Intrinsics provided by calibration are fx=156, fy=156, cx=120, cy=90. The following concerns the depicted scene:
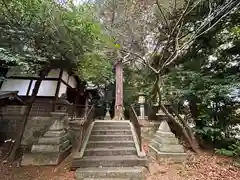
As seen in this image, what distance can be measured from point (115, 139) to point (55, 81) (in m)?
4.78

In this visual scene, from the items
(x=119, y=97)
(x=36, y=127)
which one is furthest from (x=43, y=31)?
(x=119, y=97)

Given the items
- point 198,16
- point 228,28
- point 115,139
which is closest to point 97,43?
point 115,139

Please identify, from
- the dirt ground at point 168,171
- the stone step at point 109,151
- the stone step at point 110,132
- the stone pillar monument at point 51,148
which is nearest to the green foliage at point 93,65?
the stone pillar monument at point 51,148

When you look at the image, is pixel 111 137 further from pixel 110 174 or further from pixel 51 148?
pixel 51 148

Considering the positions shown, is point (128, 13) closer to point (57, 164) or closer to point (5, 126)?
point (57, 164)

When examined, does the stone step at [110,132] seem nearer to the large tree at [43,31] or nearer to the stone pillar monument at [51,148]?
the stone pillar monument at [51,148]

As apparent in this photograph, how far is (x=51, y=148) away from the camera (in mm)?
4594

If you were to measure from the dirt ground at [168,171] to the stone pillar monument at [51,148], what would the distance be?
Answer: 194 millimetres

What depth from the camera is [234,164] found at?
445 centimetres

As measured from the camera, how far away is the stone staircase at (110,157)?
3918mm

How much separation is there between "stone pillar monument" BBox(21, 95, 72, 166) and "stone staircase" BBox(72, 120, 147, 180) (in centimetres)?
69

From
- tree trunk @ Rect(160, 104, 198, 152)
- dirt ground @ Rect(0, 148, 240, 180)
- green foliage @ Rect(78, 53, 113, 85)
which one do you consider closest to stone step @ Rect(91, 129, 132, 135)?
dirt ground @ Rect(0, 148, 240, 180)

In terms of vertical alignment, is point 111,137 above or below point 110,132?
below

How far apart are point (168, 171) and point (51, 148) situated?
339 cm
